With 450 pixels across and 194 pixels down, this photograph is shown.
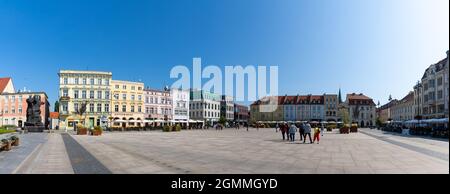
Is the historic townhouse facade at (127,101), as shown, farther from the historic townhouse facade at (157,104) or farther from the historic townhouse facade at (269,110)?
the historic townhouse facade at (269,110)

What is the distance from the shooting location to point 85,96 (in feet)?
243

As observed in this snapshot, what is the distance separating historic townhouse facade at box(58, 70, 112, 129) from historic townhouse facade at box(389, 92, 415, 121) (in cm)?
7778

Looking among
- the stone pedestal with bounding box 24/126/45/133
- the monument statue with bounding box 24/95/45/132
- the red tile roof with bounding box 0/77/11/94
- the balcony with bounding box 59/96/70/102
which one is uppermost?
the red tile roof with bounding box 0/77/11/94

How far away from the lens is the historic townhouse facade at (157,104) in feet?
278

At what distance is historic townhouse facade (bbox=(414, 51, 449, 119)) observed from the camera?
6022 centimetres

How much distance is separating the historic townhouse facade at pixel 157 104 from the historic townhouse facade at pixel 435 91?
56.2m

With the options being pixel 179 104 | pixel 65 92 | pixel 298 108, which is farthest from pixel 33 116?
pixel 298 108

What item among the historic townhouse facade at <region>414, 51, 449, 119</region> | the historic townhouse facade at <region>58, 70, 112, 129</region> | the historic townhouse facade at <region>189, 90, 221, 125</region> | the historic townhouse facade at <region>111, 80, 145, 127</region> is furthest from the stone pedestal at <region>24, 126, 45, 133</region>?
the historic townhouse facade at <region>189, 90, 221, 125</region>

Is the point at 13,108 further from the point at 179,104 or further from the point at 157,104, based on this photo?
the point at 179,104

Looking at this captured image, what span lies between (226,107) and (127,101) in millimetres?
54960

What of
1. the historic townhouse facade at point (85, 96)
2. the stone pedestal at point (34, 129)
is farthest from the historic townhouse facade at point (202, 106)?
the stone pedestal at point (34, 129)

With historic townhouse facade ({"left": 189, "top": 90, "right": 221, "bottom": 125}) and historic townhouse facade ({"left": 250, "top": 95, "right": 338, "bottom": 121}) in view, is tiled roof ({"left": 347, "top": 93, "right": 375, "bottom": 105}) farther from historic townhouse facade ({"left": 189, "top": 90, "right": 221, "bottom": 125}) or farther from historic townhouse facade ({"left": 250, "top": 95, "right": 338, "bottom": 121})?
historic townhouse facade ({"left": 189, "top": 90, "right": 221, "bottom": 125})
